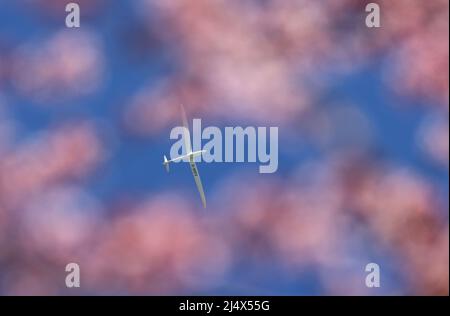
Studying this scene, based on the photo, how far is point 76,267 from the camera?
518 inches

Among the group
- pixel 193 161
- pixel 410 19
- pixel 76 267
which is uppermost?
pixel 410 19

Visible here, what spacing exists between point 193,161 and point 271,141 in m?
1.48

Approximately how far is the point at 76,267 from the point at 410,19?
304 inches

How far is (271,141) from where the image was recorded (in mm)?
13258
